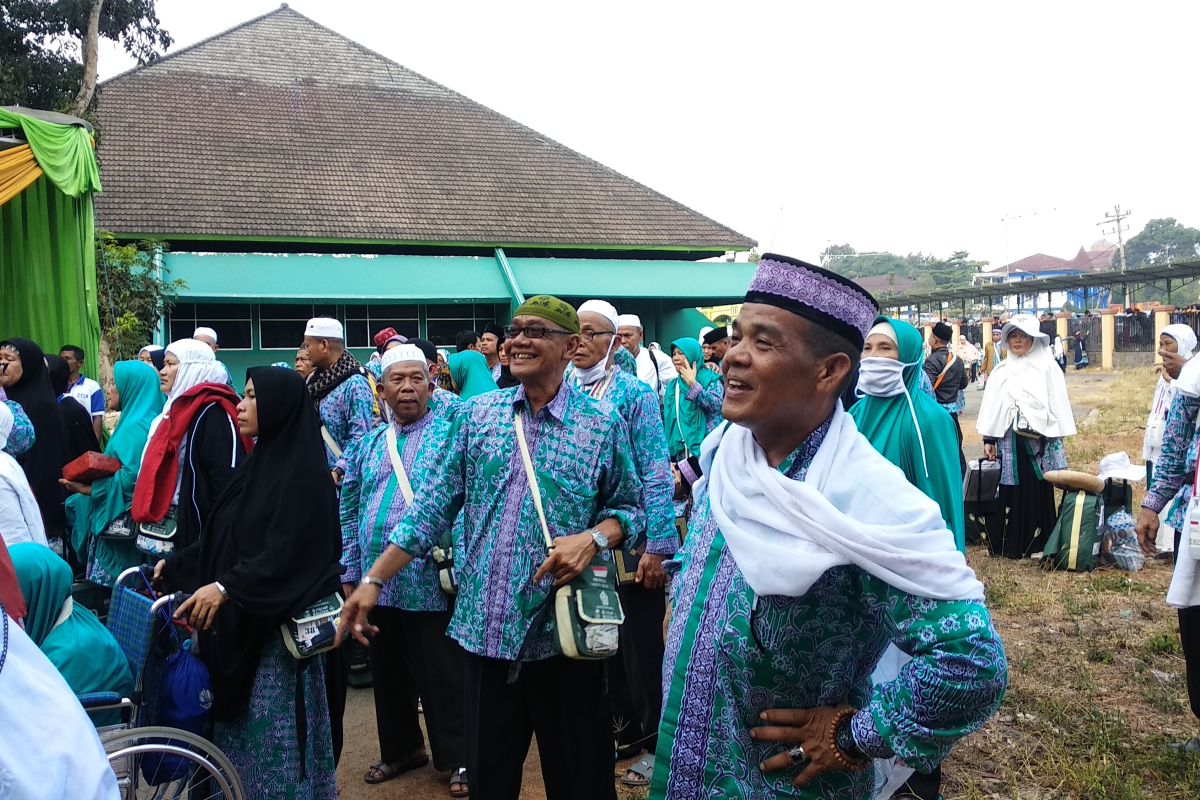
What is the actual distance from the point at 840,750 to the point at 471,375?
6.63 meters

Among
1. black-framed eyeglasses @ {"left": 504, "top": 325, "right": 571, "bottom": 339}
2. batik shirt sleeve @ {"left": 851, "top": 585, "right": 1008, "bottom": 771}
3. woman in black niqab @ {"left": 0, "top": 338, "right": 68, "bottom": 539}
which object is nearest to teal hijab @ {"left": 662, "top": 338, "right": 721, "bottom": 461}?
black-framed eyeglasses @ {"left": 504, "top": 325, "right": 571, "bottom": 339}

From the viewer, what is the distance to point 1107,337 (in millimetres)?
32719

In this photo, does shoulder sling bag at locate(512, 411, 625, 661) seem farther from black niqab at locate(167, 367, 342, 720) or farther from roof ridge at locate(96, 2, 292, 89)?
roof ridge at locate(96, 2, 292, 89)

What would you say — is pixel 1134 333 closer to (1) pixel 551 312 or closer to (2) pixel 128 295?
(2) pixel 128 295

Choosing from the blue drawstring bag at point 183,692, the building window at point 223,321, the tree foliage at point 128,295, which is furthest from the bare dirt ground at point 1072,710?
the building window at point 223,321

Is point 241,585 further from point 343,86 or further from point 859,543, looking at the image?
point 343,86

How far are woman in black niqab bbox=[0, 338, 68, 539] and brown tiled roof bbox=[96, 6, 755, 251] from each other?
15693 millimetres

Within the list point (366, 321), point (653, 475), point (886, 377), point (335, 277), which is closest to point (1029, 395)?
point (886, 377)

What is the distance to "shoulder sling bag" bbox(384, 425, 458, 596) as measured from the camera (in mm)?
4254

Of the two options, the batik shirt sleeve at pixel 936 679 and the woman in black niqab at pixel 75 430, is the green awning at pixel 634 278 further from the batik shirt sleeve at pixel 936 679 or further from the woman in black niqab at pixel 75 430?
the batik shirt sleeve at pixel 936 679

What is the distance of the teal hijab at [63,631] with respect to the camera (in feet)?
10.00

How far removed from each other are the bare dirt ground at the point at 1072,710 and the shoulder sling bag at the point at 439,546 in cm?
98

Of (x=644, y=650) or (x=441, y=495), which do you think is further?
(x=644, y=650)

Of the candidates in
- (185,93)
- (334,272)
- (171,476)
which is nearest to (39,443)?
(171,476)
